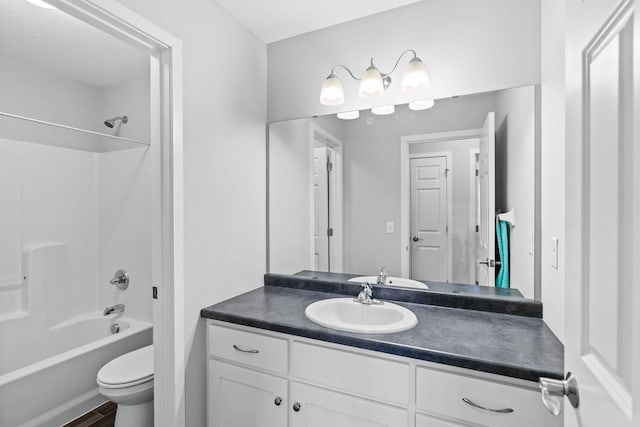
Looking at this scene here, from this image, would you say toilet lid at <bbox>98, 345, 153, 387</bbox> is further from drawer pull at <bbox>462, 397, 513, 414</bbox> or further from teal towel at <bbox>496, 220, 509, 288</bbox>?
teal towel at <bbox>496, 220, 509, 288</bbox>

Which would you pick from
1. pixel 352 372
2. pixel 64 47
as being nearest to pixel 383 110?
pixel 352 372

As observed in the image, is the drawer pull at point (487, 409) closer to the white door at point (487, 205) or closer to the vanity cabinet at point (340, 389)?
the vanity cabinet at point (340, 389)

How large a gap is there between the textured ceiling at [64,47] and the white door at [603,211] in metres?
2.44

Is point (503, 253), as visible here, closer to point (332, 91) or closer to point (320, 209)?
point (320, 209)

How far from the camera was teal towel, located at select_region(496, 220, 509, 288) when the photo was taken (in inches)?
60.7

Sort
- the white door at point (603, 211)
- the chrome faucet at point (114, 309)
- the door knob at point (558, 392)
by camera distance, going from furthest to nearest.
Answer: the chrome faucet at point (114, 309) < the door knob at point (558, 392) < the white door at point (603, 211)

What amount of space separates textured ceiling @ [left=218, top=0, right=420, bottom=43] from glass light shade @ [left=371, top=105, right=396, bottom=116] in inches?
20.5

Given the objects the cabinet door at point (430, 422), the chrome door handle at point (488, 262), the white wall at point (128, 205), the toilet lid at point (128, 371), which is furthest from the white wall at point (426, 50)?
the toilet lid at point (128, 371)

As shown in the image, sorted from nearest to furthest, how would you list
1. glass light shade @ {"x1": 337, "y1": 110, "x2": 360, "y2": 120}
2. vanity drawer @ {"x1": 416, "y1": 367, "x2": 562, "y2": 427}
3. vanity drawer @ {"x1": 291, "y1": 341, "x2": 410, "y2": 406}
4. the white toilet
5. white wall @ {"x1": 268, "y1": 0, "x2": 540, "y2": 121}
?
vanity drawer @ {"x1": 416, "y1": 367, "x2": 562, "y2": 427} < vanity drawer @ {"x1": 291, "y1": 341, "x2": 410, "y2": 406} < white wall @ {"x1": 268, "y1": 0, "x2": 540, "y2": 121} < the white toilet < glass light shade @ {"x1": 337, "y1": 110, "x2": 360, "y2": 120}

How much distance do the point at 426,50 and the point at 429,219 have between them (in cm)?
89

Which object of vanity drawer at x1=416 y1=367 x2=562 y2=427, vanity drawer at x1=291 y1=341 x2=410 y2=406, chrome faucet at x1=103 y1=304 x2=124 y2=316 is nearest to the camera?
vanity drawer at x1=416 y1=367 x2=562 y2=427

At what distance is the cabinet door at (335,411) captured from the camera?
114cm

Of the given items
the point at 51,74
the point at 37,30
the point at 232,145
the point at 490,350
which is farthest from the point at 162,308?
the point at 51,74

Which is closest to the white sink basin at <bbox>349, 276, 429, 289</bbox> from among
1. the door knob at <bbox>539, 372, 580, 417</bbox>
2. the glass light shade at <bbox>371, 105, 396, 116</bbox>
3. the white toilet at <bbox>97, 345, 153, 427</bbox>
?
the glass light shade at <bbox>371, 105, 396, 116</bbox>
